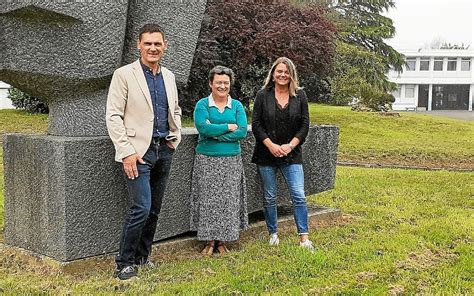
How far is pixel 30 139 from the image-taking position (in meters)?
4.51

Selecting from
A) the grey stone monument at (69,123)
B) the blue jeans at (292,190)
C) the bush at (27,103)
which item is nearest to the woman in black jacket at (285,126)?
the blue jeans at (292,190)

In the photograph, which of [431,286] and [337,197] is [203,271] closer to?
[431,286]

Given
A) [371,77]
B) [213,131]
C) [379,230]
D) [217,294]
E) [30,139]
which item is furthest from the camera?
[371,77]

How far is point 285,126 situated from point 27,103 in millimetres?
13797

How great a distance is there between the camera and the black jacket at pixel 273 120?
17.0ft

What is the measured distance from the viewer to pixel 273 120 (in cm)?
520

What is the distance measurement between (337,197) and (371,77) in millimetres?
26941

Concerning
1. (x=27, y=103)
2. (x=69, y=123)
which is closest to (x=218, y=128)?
(x=69, y=123)

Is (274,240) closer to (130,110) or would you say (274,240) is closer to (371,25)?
(130,110)

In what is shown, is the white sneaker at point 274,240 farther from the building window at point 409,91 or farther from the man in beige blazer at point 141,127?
the building window at point 409,91

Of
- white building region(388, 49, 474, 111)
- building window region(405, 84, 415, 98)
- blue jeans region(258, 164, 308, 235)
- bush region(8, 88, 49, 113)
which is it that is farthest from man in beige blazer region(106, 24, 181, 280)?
building window region(405, 84, 415, 98)

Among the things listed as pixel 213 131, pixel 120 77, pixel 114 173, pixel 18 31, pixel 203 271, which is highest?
pixel 18 31

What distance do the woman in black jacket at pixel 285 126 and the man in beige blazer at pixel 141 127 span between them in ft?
3.69

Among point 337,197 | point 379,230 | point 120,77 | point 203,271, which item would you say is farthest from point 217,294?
point 337,197
